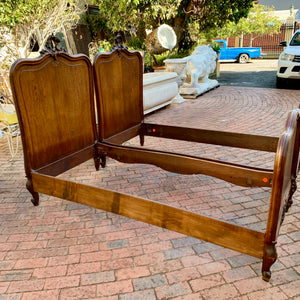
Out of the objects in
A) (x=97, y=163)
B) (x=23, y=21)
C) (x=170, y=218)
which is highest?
(x=23, y=21)

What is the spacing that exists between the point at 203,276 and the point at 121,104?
8.21ft

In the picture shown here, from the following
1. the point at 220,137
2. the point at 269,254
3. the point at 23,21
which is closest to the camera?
the point at 269,254

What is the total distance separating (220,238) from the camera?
1.95 m

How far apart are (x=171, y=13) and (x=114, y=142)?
8.54 metres

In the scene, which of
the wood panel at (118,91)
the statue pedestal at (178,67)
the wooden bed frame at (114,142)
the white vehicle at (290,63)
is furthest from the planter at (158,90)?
the white vehicle at (290,63)

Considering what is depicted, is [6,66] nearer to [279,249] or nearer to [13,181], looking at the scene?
[13,181]

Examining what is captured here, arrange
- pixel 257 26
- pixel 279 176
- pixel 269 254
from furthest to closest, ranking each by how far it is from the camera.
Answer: pixel 257 26 < pixel 269 254 < pixel 279 176

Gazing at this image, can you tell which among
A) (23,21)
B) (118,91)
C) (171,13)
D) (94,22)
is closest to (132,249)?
(118,91)

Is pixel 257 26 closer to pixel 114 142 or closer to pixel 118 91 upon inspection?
pixel 118 91

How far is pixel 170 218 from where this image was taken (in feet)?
6.79

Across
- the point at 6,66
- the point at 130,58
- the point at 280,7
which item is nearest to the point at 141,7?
the point at 6,66

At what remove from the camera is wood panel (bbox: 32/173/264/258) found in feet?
6.19

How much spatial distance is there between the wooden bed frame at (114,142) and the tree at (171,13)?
7.18 meters

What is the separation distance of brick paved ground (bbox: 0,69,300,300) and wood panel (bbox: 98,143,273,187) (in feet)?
1.38
